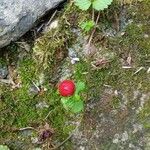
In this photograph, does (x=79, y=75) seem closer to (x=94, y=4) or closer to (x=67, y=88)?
(x=67, y=88)

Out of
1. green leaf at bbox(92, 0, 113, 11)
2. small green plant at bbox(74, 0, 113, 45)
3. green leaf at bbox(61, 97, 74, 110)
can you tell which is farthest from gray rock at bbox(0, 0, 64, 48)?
green leaf at bbox(61, 97, 74, 110)

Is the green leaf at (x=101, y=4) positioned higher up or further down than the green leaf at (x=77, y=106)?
higher up

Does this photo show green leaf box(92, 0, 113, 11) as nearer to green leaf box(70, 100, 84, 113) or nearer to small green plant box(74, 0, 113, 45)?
small green plant box(74, 0, 113, 45)

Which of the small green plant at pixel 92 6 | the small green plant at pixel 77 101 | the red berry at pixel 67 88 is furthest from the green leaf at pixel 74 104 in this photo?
the small green plant at pixel 92 6

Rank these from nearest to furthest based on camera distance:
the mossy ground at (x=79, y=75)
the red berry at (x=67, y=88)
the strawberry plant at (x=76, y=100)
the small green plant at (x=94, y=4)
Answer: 1. the red berry at (x=67, y=88)
2. the strawberry plant at (x=76, y=100)
3. the mossy ground at (x=79, y=75)
4. the small green plant at (x=94, y=4)

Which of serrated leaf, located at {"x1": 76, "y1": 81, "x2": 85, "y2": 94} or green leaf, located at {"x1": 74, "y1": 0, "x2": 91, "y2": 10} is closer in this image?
serrated leaf, located at {"x1": 76, "y1": 81, "x2": 85, "y2": 94}

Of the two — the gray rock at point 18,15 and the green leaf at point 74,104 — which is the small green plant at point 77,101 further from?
the gray rock at point 18,15

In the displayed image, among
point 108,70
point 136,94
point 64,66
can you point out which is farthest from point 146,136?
point 64,66
